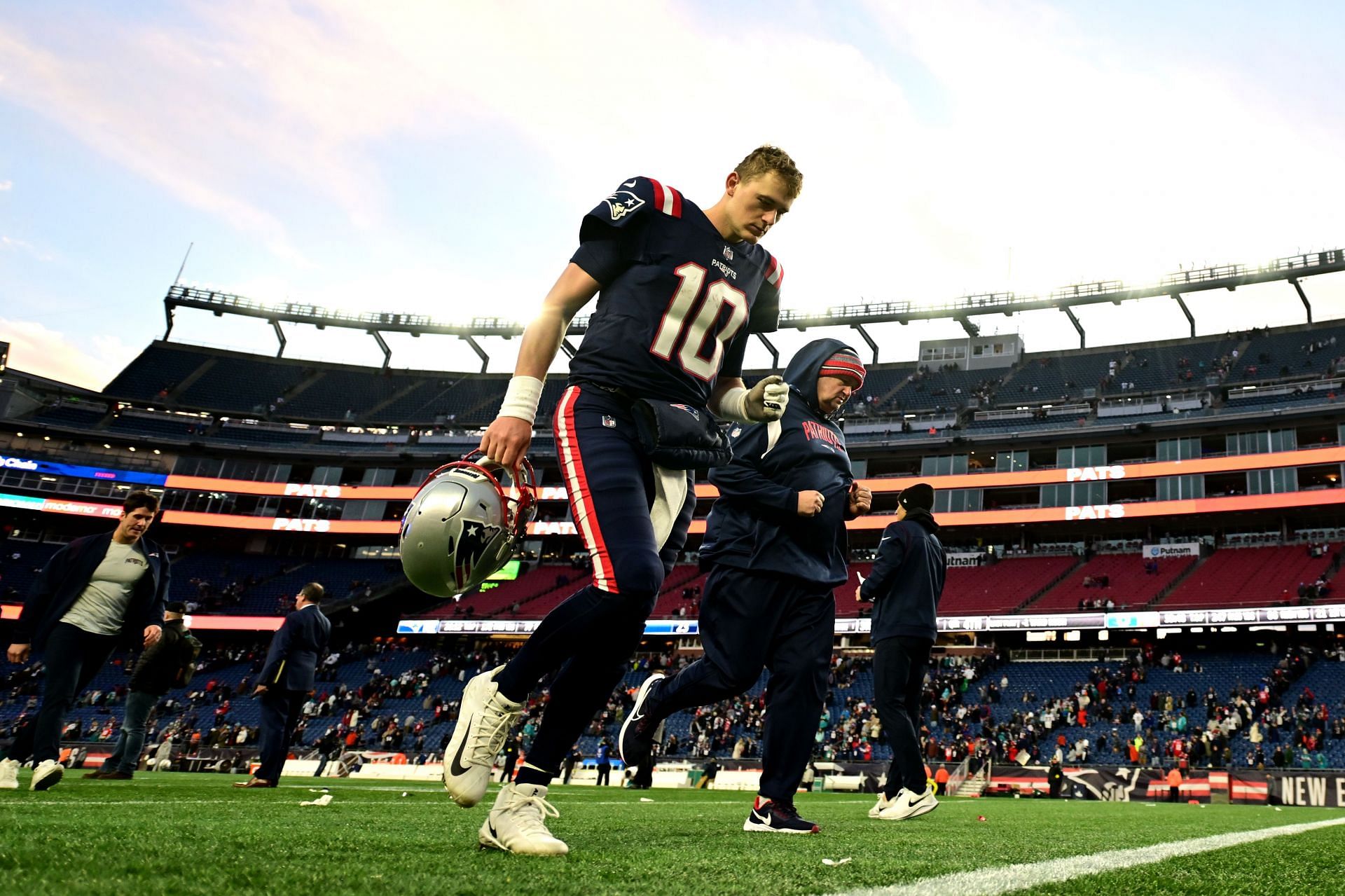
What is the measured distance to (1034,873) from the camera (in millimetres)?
2564

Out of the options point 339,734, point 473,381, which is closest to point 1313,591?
point 339,734

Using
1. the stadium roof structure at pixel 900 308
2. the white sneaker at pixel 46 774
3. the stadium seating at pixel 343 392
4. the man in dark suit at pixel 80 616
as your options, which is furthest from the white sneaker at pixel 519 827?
the stadium seating at pixel 343 392

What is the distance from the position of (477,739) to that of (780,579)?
2019 millimetres

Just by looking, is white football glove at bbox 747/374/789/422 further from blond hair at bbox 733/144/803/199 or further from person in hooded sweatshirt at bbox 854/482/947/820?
person in hooded sweatshirt at bbox 854/482/947/820

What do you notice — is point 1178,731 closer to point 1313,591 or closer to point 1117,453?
point 1313,591

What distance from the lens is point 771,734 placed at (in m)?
4.35

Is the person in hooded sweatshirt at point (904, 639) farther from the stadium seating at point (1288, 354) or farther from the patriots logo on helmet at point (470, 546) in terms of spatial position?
the stadium seating at point (1288, 354)

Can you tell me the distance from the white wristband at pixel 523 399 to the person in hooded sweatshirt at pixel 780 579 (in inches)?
57.0

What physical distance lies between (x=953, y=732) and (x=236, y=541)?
41.5 metres

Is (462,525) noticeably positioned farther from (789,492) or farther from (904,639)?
(904,639)

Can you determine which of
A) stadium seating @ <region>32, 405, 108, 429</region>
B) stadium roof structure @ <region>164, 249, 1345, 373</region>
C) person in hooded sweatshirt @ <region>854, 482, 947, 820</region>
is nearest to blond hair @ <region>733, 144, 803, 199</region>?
person in hooded sweatshirt @ <region>854, 482, 947, 820</region>

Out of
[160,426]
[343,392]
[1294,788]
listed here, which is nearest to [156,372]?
[160,426]

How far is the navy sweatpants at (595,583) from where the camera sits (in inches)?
116

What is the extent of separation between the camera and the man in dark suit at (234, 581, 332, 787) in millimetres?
7941
